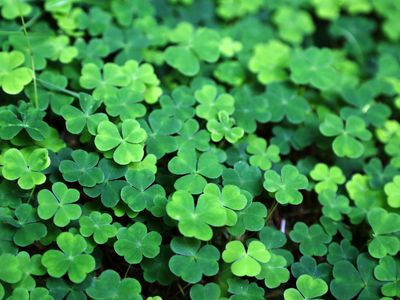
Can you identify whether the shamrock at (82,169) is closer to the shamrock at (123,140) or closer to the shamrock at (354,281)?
the shamrock at (123,140)

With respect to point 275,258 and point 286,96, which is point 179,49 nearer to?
point 286,96

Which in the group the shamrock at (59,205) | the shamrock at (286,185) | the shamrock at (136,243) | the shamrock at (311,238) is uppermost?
the shamrock at (59,205)

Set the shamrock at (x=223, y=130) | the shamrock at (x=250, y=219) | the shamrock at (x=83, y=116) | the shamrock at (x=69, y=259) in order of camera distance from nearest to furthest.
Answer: the shamrock at (x=69, y=259) → the shamrock at (x=250, y=219) → the shamrock at (x=83, y=116) → the shamrock at (x=223, y=130)

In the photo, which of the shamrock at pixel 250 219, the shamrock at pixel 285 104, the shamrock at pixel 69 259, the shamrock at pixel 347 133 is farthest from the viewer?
the shamrock at pixel 285 104

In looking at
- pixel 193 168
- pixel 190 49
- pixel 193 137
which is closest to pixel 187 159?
pixel 193 168

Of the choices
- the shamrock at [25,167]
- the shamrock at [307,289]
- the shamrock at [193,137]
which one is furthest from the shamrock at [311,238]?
the shamrock at [25,167]

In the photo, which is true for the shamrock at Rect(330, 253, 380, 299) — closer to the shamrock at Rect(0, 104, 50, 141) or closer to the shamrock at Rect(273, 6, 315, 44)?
the shamrock at Rect(0, 104, 50, 141)
